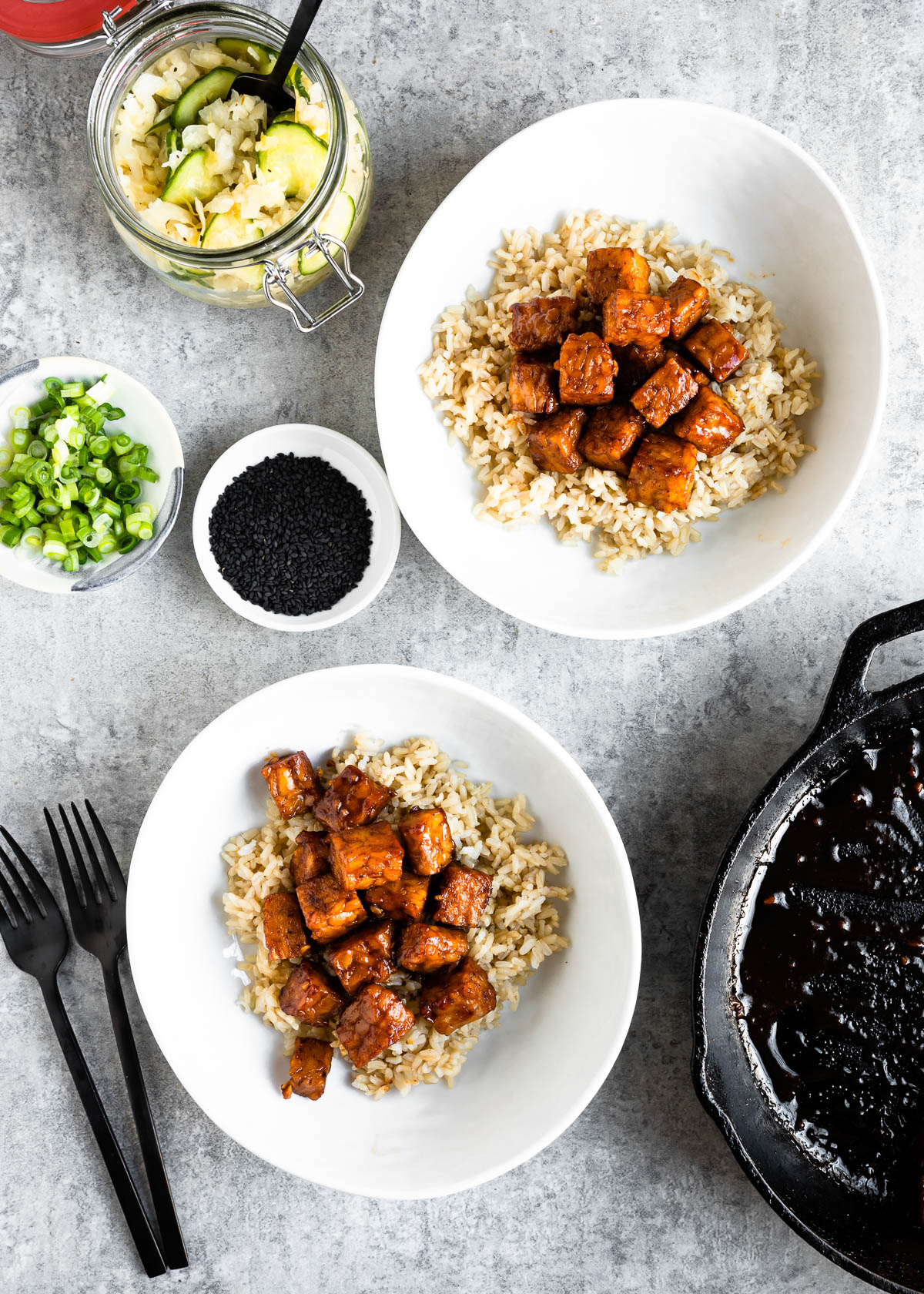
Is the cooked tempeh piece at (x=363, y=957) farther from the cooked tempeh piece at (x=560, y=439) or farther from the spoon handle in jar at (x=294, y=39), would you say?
the spoon handle in jar at (x=294, y=39)

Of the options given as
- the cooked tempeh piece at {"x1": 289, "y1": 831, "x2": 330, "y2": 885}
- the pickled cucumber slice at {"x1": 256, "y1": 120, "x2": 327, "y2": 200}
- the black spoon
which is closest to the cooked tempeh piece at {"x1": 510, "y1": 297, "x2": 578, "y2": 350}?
the pickled cucumber slice at {"x1": 256, "y1": 120, "x2": 327, "y2": 200}

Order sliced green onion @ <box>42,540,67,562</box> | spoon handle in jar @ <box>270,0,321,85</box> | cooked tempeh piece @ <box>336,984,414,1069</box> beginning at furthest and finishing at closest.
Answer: sliced green onion @ <box>42,540,67,562</box>, cooked tempeh piece @ <box>336,984,414,1069</box>, spoon handle in jar @ <box>270,0,321,85</box>

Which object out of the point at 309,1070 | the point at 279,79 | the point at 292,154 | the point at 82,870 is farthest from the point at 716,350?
the point at 82,870

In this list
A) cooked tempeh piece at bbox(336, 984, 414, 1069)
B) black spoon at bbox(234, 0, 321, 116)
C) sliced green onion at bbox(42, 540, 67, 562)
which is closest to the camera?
black spoon at bbox(234, 0, 321, 116)

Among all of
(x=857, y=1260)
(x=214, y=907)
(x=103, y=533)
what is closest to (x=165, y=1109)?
(x=214, y=907)

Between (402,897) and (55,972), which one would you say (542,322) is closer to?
(402,897)

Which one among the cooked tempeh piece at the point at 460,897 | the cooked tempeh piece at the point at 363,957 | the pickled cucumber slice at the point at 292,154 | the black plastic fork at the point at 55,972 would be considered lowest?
the black plastic fork at the point at 55,972

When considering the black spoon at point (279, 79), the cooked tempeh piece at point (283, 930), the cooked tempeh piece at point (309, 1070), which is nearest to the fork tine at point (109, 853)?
the cooked tempeh piece at point (283, 930)

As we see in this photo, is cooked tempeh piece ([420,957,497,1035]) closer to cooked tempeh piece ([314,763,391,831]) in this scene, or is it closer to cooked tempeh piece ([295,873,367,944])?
cooked tempeh piece ([295,873,367,944])
